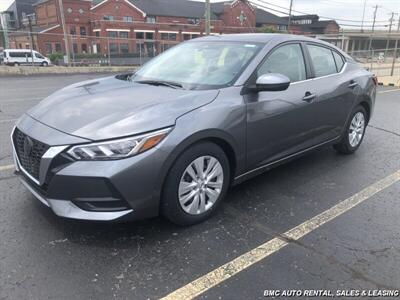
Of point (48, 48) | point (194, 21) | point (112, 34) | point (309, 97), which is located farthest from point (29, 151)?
point (194, 21)

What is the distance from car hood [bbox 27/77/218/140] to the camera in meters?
2.93

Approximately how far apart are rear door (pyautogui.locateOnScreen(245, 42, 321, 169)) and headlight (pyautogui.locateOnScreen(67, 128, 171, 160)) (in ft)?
3.82

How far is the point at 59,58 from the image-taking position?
46.1 metres

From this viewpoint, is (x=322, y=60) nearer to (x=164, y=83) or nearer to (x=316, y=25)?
(x=164, y=83)

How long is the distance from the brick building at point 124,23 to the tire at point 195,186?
48965mm

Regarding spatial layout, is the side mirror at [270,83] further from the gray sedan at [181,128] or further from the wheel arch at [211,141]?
the wheel arch at [211,141]

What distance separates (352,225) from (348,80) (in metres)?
2.27

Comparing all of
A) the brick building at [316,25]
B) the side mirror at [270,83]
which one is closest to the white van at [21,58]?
the side mirror at [270,83]

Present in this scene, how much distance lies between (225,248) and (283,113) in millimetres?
1606

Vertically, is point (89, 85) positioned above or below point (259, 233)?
above

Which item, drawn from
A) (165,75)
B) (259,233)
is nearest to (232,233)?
(259,233)

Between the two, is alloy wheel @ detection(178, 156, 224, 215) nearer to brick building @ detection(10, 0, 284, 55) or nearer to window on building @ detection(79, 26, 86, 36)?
brick building @ detection(10, 0, 284, 55)

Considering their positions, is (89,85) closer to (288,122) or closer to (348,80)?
(288,122)

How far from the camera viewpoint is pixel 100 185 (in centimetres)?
278
